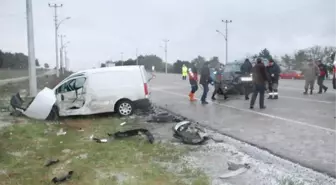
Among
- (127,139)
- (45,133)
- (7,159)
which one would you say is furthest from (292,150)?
(45,133)

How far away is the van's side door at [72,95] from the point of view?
497 inches

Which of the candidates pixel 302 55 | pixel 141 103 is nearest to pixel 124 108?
pixel 141 103

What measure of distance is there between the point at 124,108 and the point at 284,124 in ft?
17.6

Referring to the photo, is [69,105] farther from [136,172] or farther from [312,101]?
[312,101]

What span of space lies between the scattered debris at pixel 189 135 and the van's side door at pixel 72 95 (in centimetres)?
462

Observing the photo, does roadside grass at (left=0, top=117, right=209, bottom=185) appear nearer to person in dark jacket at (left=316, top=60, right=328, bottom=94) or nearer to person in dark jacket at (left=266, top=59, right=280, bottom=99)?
person in dark jacket at (left=266, top=59, right=280, bottom=99)

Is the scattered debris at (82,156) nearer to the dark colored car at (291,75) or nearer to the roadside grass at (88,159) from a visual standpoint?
the roadside grass at (88,159)

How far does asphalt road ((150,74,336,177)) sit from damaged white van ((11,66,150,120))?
5.80 feet

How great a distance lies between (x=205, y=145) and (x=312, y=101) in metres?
8.28

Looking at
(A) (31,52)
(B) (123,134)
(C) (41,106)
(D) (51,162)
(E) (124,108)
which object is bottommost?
(D) (51,162)

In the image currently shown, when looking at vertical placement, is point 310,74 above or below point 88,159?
above

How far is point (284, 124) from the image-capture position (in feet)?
32.0

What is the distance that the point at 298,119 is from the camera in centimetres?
1045

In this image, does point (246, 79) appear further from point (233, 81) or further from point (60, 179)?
point (60, 179)
